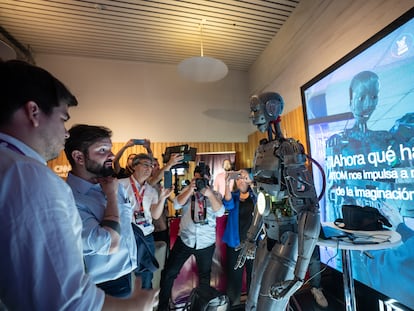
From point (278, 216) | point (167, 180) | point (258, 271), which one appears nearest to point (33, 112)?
point (278, 216)

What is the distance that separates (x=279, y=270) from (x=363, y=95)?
68.6 inches

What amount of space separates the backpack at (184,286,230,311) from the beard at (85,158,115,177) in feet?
4.87

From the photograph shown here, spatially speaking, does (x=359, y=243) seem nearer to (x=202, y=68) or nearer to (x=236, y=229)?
(x=236, y=229)

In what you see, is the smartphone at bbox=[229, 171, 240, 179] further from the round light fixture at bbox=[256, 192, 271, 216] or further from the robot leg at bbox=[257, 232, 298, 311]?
the robot leg at bbox=[257, 232, 298, 311]

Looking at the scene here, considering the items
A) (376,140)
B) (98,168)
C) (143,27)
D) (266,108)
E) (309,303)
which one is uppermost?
(143,27)

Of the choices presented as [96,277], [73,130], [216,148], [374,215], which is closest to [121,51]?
[216,148]

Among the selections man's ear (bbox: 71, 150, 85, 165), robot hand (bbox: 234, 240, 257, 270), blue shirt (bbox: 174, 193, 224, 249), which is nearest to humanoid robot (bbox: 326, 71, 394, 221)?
robot hand (bbox: 234, 240, 257, 270)

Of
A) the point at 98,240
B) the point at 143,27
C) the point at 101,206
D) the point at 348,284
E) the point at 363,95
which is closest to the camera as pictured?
the point at 98,240

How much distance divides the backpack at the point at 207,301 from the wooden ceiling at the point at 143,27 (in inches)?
145

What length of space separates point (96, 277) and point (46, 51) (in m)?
4.86

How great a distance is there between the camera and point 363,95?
200 centimetres

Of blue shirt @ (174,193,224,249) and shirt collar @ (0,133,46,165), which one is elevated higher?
shirt collar @ (0,133,46,165)

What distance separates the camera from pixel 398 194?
1.68 meters

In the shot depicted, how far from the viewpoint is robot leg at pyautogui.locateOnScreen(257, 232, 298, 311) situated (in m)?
1.38
